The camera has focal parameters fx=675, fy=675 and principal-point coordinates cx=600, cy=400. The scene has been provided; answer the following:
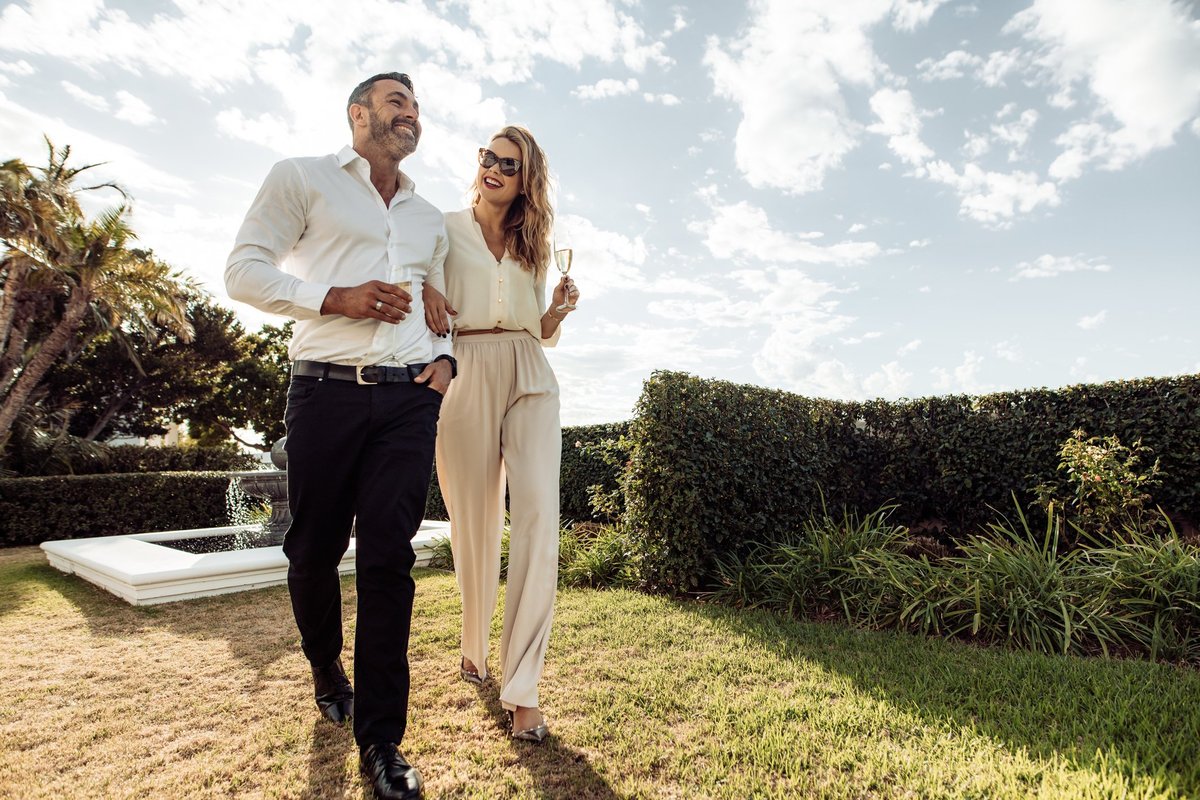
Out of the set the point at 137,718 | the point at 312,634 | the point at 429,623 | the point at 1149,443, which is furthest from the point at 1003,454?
the point at 137,718

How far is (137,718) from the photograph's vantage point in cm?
307

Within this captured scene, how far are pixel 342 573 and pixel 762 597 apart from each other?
443 cm

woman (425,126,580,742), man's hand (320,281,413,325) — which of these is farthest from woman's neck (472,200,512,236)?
man's hand (320,281,413,325)

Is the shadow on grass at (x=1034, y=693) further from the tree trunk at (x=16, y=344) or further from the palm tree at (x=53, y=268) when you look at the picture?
the tree trunk at (x=16, y=344)

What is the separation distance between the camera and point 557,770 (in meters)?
2.37

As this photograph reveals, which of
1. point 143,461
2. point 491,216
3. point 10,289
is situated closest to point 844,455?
point 491,216

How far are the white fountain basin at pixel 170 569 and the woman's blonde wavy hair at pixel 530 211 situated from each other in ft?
12.5

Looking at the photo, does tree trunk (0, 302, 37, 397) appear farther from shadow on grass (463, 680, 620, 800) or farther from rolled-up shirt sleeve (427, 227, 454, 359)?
shadow on grass (463, 680, 620, 800)

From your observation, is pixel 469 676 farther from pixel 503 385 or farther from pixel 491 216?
pixel 491 216

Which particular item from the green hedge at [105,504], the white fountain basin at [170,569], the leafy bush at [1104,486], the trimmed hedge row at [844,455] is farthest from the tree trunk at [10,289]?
the leafy bush at [1104,486]

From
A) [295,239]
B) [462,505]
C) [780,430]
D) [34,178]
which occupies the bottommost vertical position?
[462,505]

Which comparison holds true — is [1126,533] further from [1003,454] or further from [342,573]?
[342,573]

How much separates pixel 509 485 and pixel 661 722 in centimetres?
117

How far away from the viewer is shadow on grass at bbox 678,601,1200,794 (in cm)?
239
